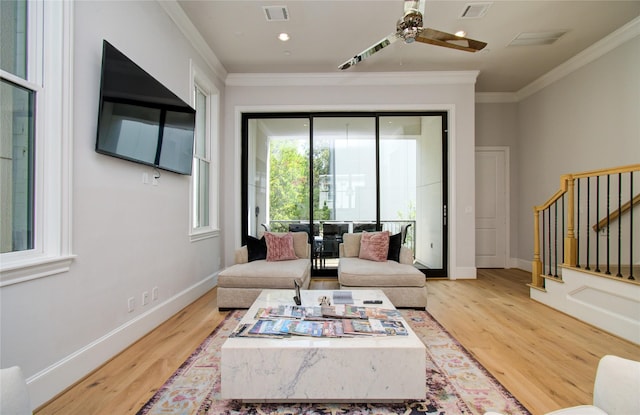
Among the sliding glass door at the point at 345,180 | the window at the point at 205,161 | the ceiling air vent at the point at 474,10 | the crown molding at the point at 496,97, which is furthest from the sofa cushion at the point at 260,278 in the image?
the crown molding at the point at 496,97

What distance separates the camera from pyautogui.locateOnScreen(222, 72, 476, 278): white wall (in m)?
4.66

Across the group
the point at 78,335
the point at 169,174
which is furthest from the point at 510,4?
the point at 78,335

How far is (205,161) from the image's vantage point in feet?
13.6

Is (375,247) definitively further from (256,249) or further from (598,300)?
(598,300)

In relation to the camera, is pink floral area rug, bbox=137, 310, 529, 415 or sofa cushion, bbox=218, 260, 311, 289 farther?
sofa cushion, bbox=218, 260, 311, 289

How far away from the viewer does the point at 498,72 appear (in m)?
4.62

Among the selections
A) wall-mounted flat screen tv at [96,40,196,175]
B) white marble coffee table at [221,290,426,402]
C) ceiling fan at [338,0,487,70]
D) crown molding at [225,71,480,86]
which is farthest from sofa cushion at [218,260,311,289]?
crown molding at [225,71,480,86]

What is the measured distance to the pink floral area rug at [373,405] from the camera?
63.2 inches

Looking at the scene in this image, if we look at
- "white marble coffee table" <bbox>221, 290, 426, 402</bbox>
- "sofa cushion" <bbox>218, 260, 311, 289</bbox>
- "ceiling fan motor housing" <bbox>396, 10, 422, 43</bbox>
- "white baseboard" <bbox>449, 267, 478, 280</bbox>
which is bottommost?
"white baseboard" <bbox>449, 267, 478, 280</bbox>

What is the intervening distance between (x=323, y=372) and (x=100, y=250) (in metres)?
1.77

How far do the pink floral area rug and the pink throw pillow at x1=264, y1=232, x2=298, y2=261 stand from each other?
158cm

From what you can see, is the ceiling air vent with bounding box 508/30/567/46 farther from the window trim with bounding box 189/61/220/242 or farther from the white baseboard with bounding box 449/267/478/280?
the window trim with bounding box 189/61/220/242

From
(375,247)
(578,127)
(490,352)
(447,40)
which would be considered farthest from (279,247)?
(578,127)

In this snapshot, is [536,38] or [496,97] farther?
[496,97]
